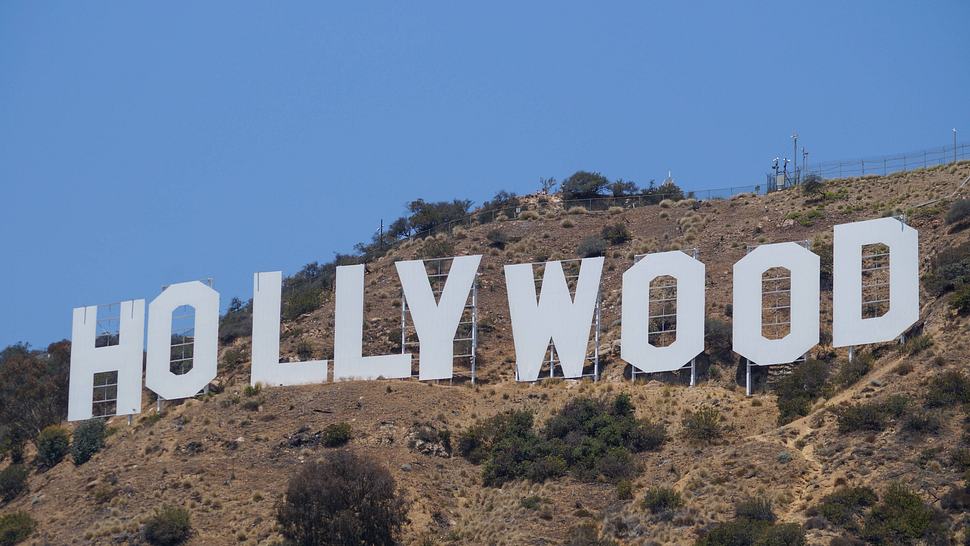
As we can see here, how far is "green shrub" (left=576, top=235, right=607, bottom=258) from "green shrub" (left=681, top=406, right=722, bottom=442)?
58.2 ft

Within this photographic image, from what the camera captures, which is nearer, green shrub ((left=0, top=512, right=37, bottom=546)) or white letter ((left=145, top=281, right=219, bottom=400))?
green shrub ((left=0, top=512, right=37, bottom=546))

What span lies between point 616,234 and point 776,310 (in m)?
13.3

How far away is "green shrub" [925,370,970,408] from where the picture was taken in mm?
45688

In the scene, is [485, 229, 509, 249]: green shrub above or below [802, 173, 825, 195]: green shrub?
below

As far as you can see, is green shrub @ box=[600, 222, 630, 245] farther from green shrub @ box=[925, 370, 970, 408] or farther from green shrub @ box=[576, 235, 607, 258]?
green shrub @ box=[925, 370, 970, 408]

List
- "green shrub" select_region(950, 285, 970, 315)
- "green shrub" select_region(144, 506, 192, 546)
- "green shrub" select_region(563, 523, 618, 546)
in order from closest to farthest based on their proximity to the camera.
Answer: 1. "green shrub" select_region(563, 523, 618, 546)
2. "green shrub" select_region(144, 506, 192, 546)
3. "green shrub" select_region(950, 285, 970, 315)

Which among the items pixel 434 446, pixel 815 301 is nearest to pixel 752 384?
pixel 815 301

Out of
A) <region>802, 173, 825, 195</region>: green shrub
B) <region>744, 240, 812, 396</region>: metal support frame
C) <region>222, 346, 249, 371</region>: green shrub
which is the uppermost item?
<region>802, 173, 825, 195</region>: green shrub

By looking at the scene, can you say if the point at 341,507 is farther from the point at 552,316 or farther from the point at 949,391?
the point at 949,391

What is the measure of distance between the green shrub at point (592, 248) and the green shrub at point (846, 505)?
25.0 m

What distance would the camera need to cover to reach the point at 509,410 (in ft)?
175

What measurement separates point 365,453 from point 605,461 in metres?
7.37

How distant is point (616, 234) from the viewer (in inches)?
2694

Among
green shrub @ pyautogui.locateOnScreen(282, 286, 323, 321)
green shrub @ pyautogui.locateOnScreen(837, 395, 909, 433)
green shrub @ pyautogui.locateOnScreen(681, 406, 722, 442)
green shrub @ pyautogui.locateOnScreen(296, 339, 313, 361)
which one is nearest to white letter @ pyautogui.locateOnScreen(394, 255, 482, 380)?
green shrub @ pyautogui.locateOnScreen(296, 339, 313, 361)
